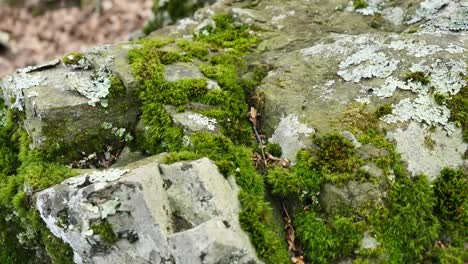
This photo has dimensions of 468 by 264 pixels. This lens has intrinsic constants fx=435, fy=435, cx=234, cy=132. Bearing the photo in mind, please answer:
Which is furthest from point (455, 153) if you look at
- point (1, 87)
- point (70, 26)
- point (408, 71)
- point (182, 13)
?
point (70, 26)

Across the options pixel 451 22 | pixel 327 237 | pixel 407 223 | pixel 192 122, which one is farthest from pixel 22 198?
pixel 451 22

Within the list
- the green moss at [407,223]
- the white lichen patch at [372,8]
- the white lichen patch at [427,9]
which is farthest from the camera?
the white lichen patch at [372,8]

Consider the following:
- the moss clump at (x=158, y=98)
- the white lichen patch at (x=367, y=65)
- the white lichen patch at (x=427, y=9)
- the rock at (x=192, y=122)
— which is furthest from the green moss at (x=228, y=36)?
the white lichen patch at (x=427, y=9)

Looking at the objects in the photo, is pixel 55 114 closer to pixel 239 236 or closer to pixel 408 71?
pixel 239 236

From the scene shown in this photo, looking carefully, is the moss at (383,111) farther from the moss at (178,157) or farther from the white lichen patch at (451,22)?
the moss at (178,157)

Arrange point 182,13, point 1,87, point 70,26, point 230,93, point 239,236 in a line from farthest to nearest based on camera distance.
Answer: point 70,26
point 182,13
point 1,87
point 230,93
point 239,236

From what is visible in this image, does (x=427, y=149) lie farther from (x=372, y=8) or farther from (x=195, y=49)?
(x=195, y=49)
